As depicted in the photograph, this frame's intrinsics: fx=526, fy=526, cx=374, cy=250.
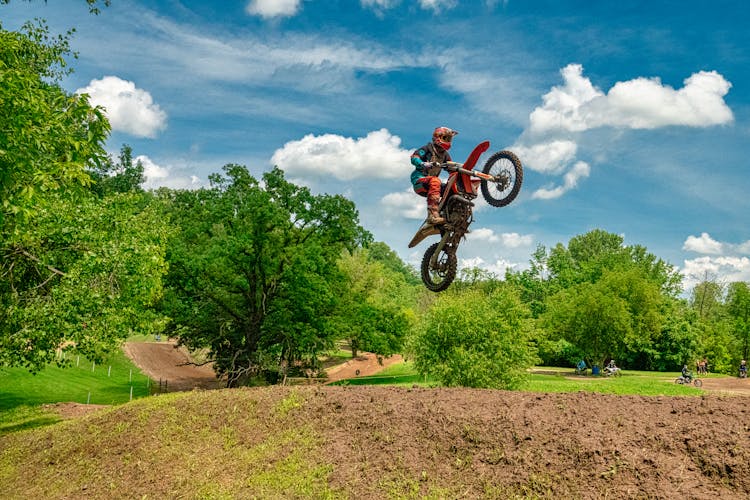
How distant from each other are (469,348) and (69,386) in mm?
26673

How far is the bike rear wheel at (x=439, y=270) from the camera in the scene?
1027 centimetres

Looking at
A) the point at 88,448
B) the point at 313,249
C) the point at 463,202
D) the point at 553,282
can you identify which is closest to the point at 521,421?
the point at 463,202

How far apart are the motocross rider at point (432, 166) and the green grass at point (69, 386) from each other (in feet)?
69.4

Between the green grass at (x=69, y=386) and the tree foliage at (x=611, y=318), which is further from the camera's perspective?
the tree foliage at (x=611, y=318)

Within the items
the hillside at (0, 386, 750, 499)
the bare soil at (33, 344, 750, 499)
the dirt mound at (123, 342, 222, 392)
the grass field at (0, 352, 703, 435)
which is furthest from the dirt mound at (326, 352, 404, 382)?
the bare soil at (33, 344, 750, 499)

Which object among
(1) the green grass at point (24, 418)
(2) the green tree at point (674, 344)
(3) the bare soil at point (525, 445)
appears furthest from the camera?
(2) the green tree at point (674, 344)

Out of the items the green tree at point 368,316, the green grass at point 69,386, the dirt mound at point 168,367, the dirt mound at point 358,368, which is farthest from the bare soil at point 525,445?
the dirt mound at point 358,368

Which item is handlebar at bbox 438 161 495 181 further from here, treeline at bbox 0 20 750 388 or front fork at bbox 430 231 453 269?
treeline at bbox 0 20 750 388

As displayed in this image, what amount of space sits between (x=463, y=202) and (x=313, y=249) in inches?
645

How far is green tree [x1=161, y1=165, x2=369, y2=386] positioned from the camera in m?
25.3

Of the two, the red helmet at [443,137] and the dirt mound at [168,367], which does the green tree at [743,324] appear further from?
the red helmet at [443,137]

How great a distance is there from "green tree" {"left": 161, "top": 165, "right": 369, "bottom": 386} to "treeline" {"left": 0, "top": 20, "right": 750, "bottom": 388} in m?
0.08

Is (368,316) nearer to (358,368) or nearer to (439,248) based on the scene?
(358,368)

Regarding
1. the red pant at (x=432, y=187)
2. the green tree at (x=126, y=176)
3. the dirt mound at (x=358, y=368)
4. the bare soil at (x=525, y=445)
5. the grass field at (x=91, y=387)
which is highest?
the green tree at (x=126, y=176)
